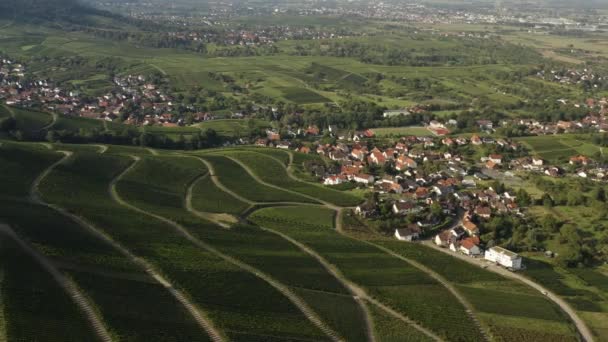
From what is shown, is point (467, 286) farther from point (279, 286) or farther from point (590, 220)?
point (590, 220)

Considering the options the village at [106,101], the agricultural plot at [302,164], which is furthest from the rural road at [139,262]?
→ the village at [106,101]

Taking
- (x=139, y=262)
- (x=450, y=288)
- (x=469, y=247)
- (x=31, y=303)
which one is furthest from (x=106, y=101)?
(x=450, y=288)

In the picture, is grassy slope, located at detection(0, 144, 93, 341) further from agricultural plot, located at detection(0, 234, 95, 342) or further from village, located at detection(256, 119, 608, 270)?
village, located at detection(256, 119, 608, 270)

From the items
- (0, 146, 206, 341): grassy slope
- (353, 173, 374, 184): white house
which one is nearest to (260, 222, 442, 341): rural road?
(0, 146, 206, 341): grassy slope

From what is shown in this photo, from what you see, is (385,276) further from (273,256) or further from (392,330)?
(273,256)

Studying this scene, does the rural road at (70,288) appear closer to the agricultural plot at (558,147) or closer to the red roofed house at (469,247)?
the red roofed house at (469,247)

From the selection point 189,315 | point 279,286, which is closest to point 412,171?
point 279,286
